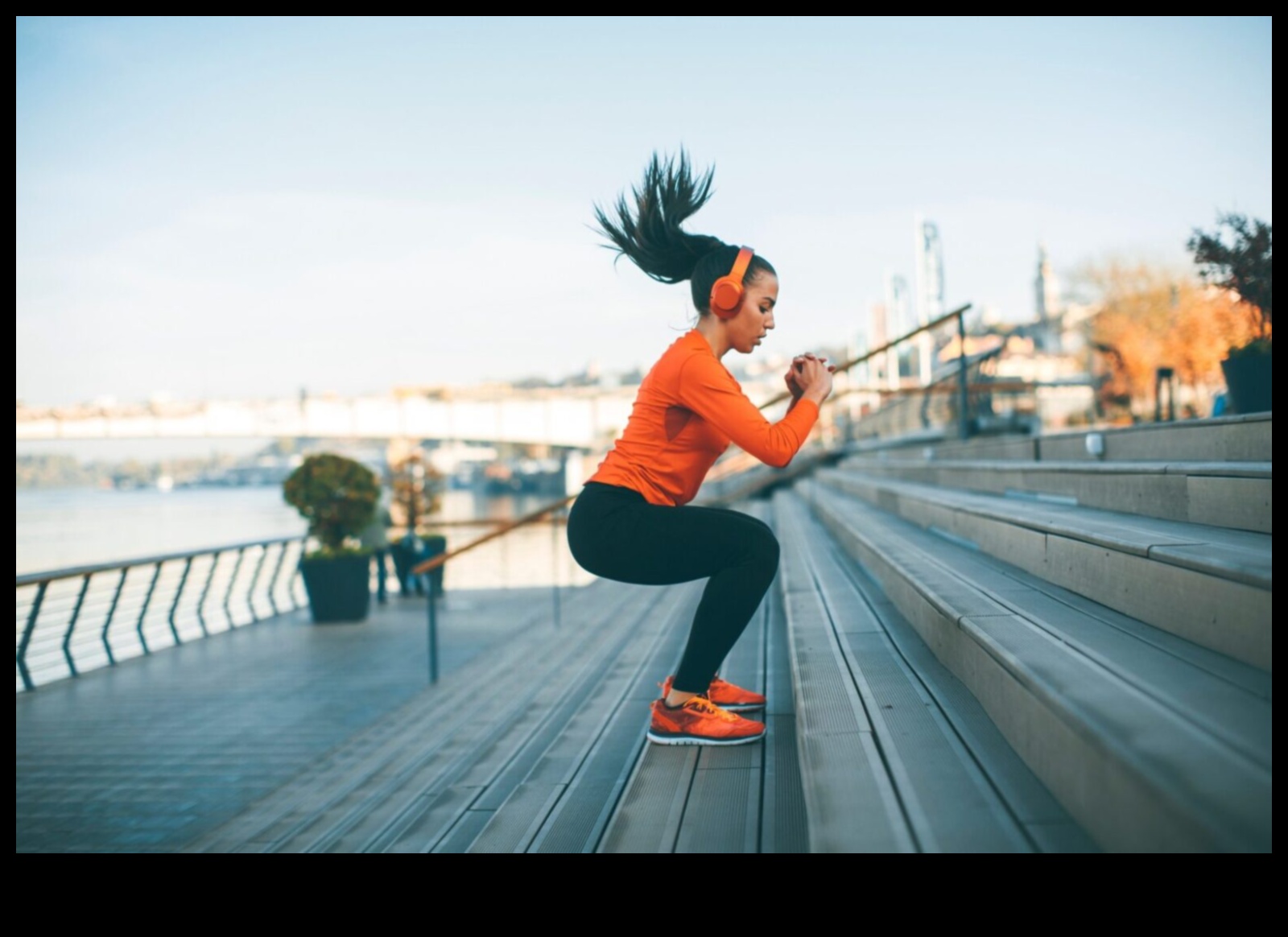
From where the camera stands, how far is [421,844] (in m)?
2.53

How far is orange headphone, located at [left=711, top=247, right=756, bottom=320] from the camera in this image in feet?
7.70

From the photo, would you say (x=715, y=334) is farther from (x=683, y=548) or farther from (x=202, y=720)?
(x=202, y=720)

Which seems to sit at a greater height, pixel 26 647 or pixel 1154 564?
pixel 1154 564

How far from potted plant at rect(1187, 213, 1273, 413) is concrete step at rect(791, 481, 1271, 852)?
6.99 ft

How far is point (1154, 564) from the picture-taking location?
6.75ft

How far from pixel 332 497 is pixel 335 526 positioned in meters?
0.26

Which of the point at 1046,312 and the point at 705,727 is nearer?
the point at 705,727

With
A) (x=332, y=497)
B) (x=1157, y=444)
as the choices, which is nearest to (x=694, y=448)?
(x=1157, y=444)

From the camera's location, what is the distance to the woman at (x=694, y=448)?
7.59 ft

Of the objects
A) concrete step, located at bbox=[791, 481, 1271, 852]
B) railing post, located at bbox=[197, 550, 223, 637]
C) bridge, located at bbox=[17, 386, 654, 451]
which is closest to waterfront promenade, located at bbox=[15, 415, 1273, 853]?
concrete step, located at bbox=[791, 481, 1271, 852]

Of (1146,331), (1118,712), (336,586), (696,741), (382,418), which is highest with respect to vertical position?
(1146,331)
